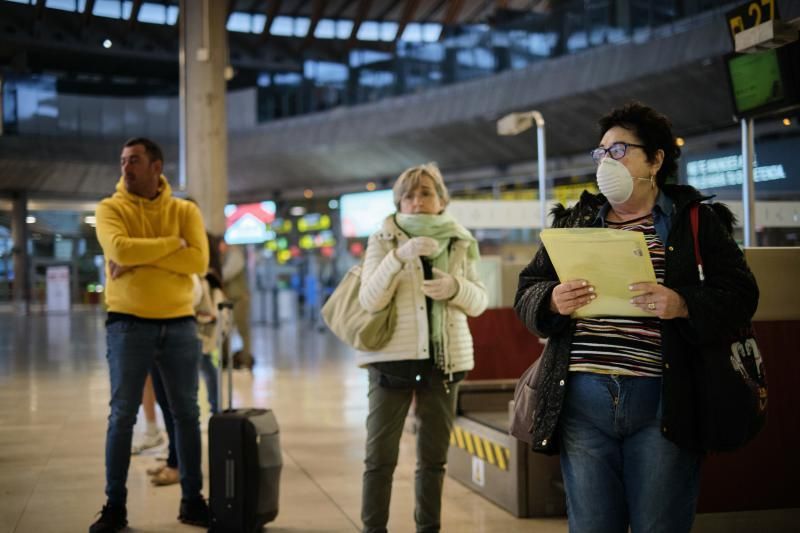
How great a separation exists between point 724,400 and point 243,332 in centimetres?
1071

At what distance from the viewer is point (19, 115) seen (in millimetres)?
15297

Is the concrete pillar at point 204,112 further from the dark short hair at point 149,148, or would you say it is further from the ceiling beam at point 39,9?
the dark short hair at point 149,148

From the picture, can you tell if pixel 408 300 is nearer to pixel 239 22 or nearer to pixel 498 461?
pixel 498 461

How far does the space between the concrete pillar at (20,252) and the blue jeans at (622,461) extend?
2369 cm

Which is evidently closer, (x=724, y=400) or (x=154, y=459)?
(x=724, y=400)

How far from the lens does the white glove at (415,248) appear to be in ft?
12.4

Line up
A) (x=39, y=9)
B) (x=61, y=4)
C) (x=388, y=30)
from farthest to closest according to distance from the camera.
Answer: (x=388, y=30) → (x=61, y=4) → (x=39, y=9)

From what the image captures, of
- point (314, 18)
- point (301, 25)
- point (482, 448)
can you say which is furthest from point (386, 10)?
point (482, 448)

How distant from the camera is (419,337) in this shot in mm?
3871

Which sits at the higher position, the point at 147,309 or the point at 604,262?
the point at 604,262

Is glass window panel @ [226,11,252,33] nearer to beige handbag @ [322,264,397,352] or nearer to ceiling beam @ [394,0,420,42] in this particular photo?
ceiling beam @ [394,0,420,42]

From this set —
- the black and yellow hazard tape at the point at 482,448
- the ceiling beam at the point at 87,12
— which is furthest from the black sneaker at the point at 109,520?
the ceiling beam at the point at 87,12

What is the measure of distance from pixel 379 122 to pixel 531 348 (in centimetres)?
1495

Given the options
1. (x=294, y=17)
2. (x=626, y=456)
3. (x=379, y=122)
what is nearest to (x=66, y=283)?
(x=294, y=17)
